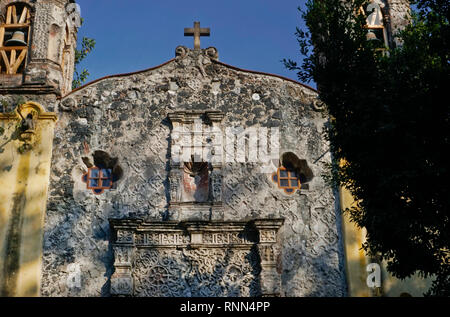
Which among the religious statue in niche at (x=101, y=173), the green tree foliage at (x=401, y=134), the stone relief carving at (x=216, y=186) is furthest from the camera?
the religious statue in niche at (x=101, y=173)

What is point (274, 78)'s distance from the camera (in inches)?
493

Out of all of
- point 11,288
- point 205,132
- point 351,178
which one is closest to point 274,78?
point 205,132

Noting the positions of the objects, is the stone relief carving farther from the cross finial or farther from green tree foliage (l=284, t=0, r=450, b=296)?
green tree foliage (l=284, t=0, r=450, b=296)

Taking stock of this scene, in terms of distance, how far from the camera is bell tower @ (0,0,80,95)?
1220 centimetres

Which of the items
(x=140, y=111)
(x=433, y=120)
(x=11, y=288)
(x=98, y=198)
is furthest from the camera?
(x=140, y=111)

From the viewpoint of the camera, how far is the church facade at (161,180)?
424 inches

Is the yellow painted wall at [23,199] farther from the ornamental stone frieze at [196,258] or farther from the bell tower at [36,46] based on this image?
the ornamental stone frieze at [196,258]

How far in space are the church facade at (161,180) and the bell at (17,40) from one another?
0.03m

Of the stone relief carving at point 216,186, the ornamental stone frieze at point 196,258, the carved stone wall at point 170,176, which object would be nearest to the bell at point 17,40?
the carved stone wall at point 170,176

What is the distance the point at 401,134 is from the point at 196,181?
16.8ft

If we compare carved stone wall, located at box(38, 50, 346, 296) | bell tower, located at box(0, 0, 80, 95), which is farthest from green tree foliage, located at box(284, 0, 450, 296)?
bell tower, located at box(0, 0, 80, 95)

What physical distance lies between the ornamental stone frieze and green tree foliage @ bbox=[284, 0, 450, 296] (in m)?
2.77
